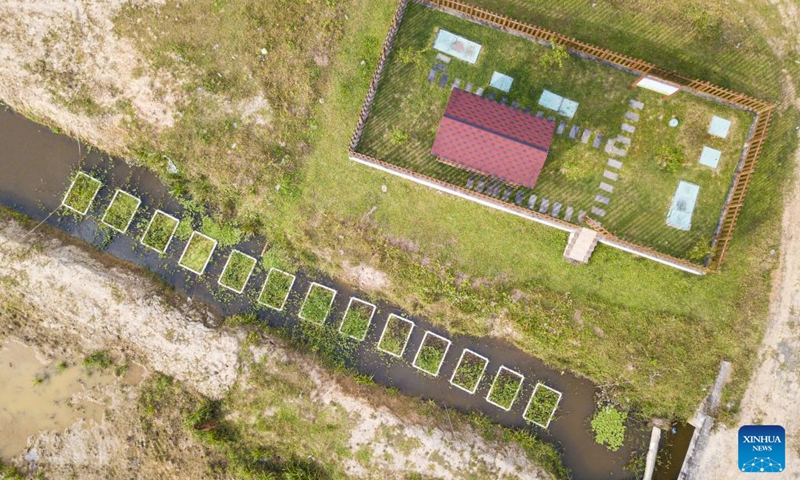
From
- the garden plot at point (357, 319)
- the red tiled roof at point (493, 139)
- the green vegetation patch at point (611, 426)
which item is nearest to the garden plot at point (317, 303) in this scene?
the garden plot at point (357, 319)

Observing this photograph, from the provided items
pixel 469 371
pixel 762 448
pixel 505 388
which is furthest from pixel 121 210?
pixel 762 448

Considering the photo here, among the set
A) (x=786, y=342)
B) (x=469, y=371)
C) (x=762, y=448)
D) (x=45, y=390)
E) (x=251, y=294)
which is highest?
(x=786, y=342)

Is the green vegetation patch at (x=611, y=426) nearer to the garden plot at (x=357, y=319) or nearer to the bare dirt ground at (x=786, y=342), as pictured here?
the bare dirt ground at (x=786, y=342)

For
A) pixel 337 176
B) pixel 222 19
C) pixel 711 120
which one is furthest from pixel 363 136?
pixel 711 120

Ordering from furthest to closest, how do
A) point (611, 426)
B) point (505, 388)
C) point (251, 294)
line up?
1. point (251, 294)
2. point (505, 388)
3. point (611, 426)

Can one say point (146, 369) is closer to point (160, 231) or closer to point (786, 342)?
point (160, 231)

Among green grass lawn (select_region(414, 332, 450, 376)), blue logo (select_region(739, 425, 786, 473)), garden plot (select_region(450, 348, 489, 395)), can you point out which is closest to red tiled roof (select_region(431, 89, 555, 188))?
green grass lawn (select_region(414, 332, 450, 376))

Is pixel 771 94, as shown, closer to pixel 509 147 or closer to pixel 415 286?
pixel 509 147
